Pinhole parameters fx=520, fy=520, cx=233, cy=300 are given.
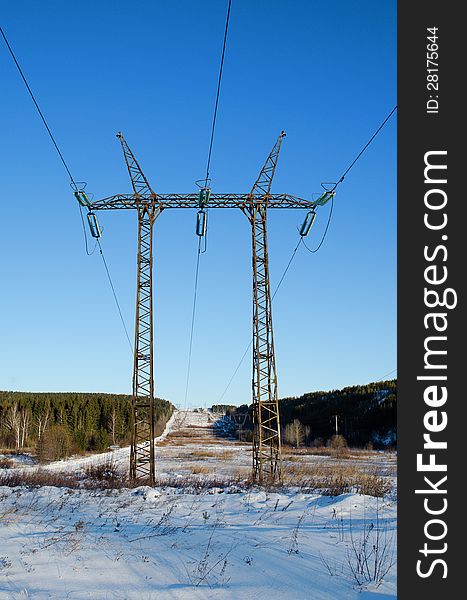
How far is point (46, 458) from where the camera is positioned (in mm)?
58281

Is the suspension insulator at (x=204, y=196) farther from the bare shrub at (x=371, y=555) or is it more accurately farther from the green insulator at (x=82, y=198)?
the bare shrub at (x=371, y=555)

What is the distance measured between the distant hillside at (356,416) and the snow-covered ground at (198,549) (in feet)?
205

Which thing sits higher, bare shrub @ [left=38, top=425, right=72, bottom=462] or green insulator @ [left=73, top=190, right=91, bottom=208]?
green insulator @ [left=73, top=190, right=91, bottom=208]

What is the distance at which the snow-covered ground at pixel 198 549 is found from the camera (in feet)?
20.6

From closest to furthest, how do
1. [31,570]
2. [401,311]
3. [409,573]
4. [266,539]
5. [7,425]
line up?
[409,573], [401,311], [31,570], [266,539], [7,425]

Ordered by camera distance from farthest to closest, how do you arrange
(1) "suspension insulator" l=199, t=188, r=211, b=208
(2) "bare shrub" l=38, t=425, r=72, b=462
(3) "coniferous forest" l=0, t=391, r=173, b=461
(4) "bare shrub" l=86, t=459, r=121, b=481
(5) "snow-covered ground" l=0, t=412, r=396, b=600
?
(3) "coniferous forest" l=0, t=391, r=173, b=461 → (2) "bare shrub" l=38, t=425, r=72, b=462 → (1) "suspension insulator" l=199, t=188, r=211, b=208 → (4) "bare shrub" l=86, t=459, r=121, b=481 → (5) "snow-covered ground" l=0, t=412, r=396, b=600

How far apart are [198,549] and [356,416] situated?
97.2m

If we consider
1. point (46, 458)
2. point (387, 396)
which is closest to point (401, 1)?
point (46, 458)

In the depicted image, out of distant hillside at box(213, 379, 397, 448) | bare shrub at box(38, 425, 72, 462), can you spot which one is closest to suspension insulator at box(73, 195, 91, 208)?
bare shrub at box(38, 425, 72, 462)

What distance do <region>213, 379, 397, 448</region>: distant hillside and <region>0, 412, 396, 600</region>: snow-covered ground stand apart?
205 ft

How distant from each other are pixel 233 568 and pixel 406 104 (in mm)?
6441

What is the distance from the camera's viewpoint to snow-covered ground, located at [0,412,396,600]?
6.29 meters

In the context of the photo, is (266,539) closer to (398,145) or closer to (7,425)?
(398,145)

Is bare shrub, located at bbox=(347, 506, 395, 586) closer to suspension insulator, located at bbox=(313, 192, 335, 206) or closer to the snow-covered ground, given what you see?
the snow-covered ground
